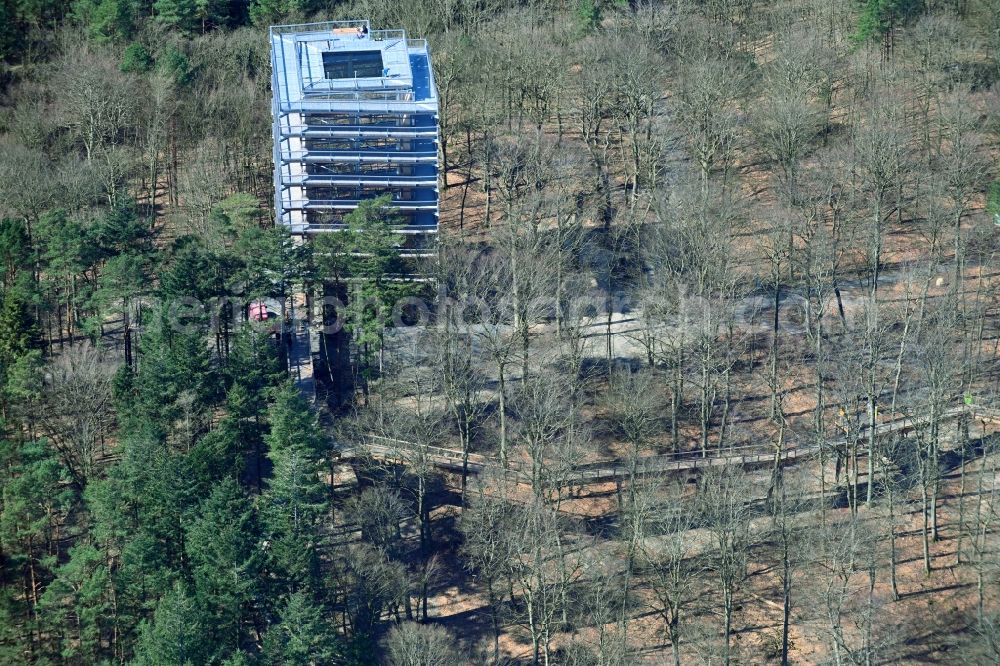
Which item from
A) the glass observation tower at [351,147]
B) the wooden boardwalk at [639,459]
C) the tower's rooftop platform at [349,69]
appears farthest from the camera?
the tower's rooftop platform at [349,69]

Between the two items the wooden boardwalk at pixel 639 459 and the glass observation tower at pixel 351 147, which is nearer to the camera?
the wooden boardwalk at pixel 639 459

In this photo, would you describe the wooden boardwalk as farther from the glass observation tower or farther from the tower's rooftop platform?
the tower's rooftop platform

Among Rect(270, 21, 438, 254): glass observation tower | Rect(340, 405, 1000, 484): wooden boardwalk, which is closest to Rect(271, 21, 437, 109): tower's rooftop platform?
Rect(270, 21, 438, 254): glass observation tower

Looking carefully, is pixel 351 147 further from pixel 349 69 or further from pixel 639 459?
pixel 639 459

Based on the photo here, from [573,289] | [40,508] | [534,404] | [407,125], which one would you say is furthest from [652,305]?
[40,508]

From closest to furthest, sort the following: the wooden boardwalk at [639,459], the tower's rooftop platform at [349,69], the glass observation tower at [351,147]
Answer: the wooden boardwalk at [639,459], the glass observation tower at [351,147], the tower's rooftop platform at [349,69]

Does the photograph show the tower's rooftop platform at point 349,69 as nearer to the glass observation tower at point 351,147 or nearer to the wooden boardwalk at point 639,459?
the glass observation tower at point 351,147

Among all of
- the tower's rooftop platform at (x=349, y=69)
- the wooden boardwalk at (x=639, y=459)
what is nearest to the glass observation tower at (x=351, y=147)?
the tower's rooftop platform at (x=349, y=69)

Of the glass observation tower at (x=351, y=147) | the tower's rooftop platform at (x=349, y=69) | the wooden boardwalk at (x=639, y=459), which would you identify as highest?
the tower's rooftop platform at (x=349, y=69)
